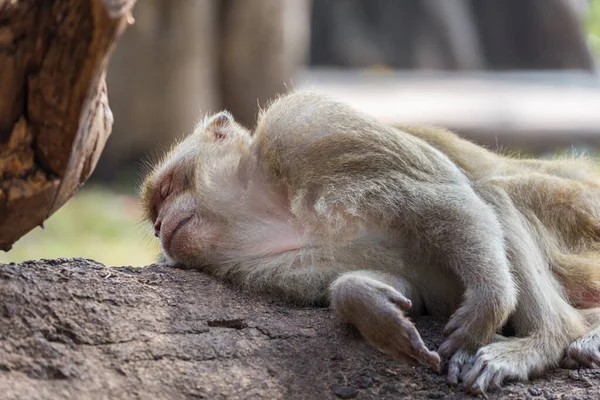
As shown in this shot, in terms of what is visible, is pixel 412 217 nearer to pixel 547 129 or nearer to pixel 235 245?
pixel 235 245

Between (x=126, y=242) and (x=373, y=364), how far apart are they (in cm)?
657

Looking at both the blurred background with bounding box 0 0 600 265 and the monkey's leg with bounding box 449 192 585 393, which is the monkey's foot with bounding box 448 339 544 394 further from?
the blurred background with bounding box 0 0 600 265

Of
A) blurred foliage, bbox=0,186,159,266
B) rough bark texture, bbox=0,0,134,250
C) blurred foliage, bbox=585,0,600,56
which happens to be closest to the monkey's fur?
rough bark texture, bbox=0,0,134,250

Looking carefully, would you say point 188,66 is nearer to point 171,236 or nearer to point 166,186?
point 166,186

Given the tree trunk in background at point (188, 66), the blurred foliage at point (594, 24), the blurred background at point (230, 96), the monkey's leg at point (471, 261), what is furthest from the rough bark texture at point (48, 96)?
the blurred foliage at point (594, 24)

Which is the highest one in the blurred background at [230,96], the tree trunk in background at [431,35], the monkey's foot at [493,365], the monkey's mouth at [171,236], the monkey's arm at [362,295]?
the tree trunk in background at [431,35]

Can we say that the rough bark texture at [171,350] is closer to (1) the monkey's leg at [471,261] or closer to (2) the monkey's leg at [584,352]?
(2) the monkey's leg at [584,352]

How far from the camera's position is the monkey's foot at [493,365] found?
3738 mm

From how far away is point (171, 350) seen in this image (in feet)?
12.2

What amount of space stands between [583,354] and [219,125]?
2.29 metres

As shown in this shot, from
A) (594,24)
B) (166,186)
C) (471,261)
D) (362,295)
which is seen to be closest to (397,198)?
(471,261)

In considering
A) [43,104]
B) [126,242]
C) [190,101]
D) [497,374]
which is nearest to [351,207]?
[497,374]

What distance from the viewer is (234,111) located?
1212 centimetres

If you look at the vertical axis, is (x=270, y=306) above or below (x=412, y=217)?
below
